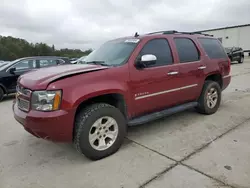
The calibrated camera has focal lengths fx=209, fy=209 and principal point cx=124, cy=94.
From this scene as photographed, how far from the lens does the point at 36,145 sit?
3.62 m

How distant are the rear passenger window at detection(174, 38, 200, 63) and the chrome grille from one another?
9.35 feet

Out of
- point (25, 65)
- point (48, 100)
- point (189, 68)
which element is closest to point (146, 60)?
point (189, 68)

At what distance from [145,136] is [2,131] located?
2.93 m

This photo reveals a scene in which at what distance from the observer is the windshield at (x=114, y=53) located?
3505mm

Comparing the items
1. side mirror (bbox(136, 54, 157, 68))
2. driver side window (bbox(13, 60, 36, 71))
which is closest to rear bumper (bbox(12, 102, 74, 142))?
side mirror (bbox(136, 54, 157, 68))

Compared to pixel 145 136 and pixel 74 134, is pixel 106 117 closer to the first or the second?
pixel 74 134

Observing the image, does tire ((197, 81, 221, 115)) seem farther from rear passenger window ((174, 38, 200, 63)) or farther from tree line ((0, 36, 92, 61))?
tree line ((0, 36, 92, 61))

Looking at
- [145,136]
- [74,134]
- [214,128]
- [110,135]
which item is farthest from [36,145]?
[214,128]

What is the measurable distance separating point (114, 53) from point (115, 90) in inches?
36.1

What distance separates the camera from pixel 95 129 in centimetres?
305

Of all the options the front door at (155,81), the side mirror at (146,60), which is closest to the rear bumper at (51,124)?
the front door at (155,81)

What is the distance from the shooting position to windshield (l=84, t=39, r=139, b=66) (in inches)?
138

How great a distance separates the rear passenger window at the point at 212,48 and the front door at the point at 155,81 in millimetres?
1282

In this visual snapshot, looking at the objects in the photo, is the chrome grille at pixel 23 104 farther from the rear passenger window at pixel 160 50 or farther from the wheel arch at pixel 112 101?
the rear passenger window at pixel 160 50
